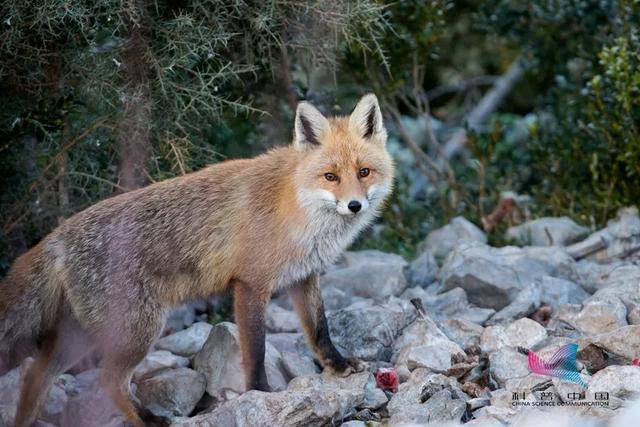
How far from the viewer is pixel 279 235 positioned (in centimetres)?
516

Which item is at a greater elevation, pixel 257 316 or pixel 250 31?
pixel 250 31

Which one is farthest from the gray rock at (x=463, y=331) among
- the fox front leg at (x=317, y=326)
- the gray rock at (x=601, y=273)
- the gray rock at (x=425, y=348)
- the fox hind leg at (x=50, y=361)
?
the fox hind leg at (x=50, y=361)

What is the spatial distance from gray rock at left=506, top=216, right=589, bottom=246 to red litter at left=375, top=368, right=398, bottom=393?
8.98 ft

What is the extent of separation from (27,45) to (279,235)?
206 cm

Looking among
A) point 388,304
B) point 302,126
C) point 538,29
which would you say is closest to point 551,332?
point 388,304

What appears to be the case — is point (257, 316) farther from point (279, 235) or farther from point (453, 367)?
point (453, 367)

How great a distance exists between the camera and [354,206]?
498 centimetres

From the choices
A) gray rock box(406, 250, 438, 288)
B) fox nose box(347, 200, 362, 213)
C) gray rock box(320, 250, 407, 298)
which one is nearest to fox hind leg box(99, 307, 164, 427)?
fox nose box(347, 200, 362, 213)

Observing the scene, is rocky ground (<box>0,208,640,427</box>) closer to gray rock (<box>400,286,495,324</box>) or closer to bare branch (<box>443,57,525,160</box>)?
gray rock (<box>400,286,495,324</box>)

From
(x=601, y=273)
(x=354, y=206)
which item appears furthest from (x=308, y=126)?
(x=601, y=273)

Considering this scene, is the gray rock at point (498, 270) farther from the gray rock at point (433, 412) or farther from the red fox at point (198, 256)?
the gray rock at point (433, 412)

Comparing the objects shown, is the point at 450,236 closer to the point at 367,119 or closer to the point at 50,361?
the point at 367,119

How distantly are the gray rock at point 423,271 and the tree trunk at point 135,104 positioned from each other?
2.03m

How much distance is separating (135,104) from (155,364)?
1.68 m
